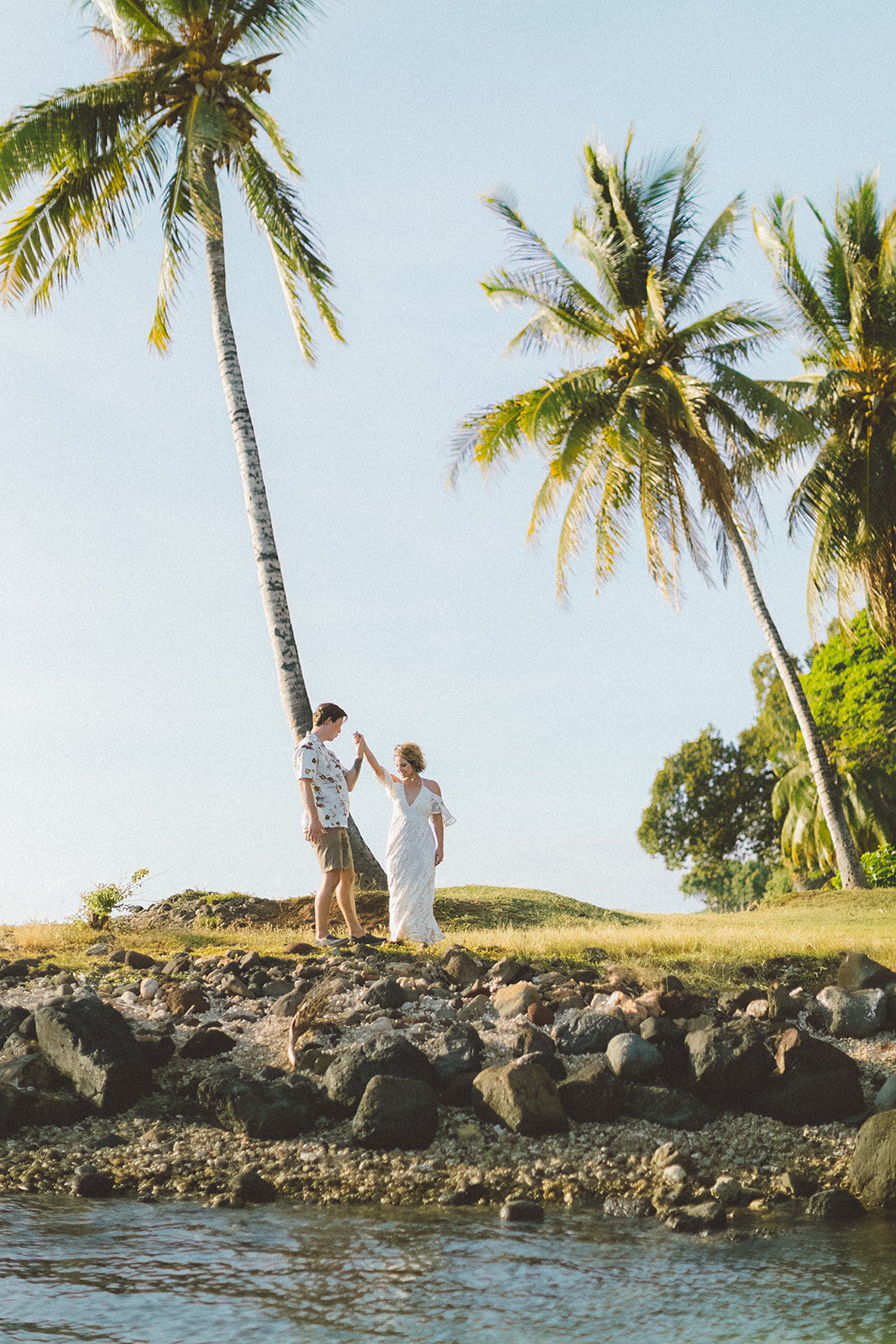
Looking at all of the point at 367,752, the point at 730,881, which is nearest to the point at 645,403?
the point at 367,752

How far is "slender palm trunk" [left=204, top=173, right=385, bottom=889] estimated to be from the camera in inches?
596

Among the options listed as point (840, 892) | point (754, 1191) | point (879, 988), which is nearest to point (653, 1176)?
point (754, 1191)

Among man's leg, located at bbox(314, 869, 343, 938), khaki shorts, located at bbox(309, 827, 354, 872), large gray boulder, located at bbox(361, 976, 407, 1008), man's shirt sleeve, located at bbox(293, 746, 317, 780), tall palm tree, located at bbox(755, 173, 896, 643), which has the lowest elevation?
large gray boulder, located at bbox(361, 976, 407, 1008)

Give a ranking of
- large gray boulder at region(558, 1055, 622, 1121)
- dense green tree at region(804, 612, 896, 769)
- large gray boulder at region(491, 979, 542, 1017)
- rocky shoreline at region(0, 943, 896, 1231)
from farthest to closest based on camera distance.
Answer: dense green tree at region(804, 612, 896, 769), large gray boulder at region(491, 979, 542, 1017), large gray boulder at region(558, 1055, 622, 1121), rocky shoreline at region(0, 943, 896, 1231)

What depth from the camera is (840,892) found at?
2017cm

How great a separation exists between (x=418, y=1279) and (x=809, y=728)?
18625 mm

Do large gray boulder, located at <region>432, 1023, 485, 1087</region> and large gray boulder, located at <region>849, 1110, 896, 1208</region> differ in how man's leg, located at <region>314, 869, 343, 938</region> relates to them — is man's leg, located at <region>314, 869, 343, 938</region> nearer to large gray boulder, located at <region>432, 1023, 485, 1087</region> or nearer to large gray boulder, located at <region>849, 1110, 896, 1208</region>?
large gray boulder, located at <region>432, 1023, 485, 1087</region>

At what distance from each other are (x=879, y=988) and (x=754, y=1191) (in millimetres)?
3650

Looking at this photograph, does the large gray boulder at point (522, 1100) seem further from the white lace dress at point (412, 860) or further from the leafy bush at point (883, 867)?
the leafy bush at point (883, 867)

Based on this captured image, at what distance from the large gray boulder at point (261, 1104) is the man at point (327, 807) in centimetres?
399

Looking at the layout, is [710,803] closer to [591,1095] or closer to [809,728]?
[809,728]

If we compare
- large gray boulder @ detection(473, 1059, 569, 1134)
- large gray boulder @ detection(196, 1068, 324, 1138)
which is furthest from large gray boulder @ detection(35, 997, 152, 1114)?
large gray boulder @ detection(473, 1059, 569, 1134)

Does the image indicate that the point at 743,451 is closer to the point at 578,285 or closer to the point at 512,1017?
the point at 578,285

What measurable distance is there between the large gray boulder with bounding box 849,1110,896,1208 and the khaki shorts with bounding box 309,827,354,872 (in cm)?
610
